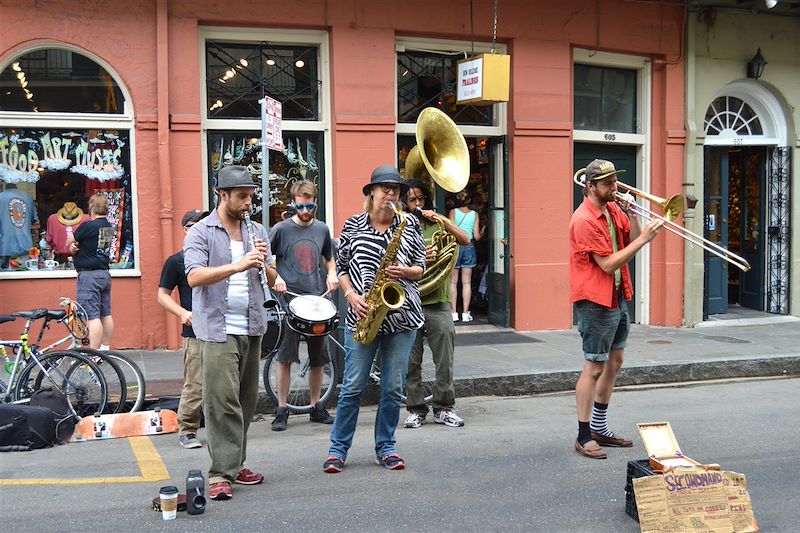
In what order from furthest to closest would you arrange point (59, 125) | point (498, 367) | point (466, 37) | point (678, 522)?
point (466, 37)
point (59, 125)
point (498, 367)
point (678, 522)

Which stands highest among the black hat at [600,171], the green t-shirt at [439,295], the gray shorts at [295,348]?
the black hat at [600,171]

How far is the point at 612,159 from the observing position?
12805 millimetres

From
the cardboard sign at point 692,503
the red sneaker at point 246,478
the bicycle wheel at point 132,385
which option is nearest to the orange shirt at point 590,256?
the cardboard sign at point 692,503

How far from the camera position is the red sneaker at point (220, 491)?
5035mm

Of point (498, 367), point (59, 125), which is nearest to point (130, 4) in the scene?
point (59, 125)

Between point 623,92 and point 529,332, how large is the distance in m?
4.12

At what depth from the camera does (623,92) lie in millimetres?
12914

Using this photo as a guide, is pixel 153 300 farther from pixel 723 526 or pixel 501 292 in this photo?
pixel 723 526

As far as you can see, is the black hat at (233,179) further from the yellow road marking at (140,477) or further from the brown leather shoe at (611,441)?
the brown leather shoe at (611,441)

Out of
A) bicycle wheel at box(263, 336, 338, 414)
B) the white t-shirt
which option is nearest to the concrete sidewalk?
bicycle wheel at box(263, 336, 338, 414)

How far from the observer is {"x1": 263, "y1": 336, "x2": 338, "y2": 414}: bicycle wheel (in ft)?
25.1

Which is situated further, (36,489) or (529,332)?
(529,332)

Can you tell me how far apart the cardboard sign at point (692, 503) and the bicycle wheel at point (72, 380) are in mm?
4729

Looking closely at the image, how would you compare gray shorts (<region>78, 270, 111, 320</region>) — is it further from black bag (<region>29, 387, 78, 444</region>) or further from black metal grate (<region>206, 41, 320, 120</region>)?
black metal grate (<region>206, 41, 320, 120</region>)
